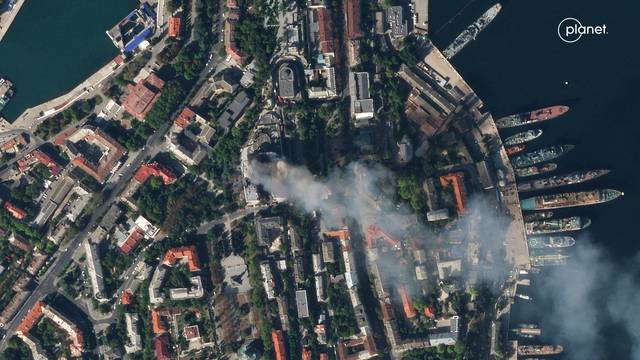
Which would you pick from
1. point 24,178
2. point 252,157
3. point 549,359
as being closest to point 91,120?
point 24,178

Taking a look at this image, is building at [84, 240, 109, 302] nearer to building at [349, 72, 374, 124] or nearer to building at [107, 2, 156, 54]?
building at [107, 2, 156, 54]

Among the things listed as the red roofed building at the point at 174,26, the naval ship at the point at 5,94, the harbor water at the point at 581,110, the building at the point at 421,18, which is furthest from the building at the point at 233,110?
the naval ship at the point at 5,94

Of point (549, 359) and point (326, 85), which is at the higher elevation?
point (326, 85)

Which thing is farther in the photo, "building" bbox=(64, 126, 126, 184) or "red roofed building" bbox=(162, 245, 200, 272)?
"building" bbox=(64, 126, 126, 184)

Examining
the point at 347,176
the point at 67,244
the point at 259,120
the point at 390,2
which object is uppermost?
the point at 390,2

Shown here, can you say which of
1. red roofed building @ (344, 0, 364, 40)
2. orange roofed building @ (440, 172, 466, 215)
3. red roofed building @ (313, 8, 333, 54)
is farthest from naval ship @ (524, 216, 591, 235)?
red roofed building @ (313, 8, 333, 54)

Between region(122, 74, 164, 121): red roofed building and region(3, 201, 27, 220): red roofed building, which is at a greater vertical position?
region(122, 74, 164, 121): red roofed building

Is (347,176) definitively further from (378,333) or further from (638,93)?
(638,93)
